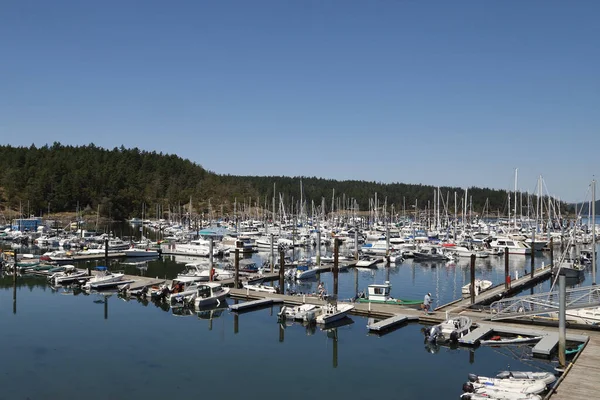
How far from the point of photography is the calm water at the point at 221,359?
2595 cm

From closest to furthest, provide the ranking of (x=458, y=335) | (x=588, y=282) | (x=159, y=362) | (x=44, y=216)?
(x=159, y=362) → (x=458, y=335) → (x=588, y=282) → (x=44, y=216)

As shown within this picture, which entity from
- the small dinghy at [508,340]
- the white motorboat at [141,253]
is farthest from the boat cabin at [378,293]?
the white motorboat at [141,253]

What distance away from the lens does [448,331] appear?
32500mm

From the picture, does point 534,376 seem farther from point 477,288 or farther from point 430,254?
point 430,254

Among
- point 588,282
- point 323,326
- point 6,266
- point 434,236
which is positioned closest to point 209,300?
point 323,326

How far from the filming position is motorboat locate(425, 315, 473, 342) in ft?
106

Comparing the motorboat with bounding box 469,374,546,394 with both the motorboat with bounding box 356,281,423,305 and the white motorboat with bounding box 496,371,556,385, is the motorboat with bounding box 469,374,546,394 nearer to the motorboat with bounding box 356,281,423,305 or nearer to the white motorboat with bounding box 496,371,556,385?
the white motorboat with bounding box 496,371,556,385

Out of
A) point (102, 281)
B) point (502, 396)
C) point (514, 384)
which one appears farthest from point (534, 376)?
point (102, 281)

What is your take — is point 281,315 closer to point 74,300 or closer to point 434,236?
point 74,300

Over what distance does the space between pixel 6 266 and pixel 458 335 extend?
51682mm

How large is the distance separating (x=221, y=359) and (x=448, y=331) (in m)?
12.9

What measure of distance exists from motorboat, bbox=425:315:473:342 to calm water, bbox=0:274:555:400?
67 centimetres

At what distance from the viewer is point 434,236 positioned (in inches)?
4254

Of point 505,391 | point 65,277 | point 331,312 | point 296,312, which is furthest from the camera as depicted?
point 65,277
